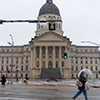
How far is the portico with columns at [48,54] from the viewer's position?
7269 cm

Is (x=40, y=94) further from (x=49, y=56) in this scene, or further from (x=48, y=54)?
(x=49, y=56)

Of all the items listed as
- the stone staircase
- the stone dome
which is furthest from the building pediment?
the stone dome

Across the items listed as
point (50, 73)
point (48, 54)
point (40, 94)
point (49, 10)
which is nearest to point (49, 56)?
point (48, 54)

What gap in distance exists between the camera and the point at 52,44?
244ft

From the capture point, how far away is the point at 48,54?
→ 7756 cm

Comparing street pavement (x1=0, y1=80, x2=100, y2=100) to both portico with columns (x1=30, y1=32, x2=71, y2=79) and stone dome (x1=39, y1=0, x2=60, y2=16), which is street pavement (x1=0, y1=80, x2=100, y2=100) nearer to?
portico with columns (x1=30, y1=32, x2=71, y2=79)

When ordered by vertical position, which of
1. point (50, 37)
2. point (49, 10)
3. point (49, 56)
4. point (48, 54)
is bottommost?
point (49, 56)

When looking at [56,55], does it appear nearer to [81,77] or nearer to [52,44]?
[52,44]

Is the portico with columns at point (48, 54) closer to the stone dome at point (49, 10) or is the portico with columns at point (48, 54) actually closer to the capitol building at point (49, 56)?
the capitol building at point (49, 56)

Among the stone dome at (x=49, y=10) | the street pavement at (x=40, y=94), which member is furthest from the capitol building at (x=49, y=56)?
the street pavement at (x=40, y=94)

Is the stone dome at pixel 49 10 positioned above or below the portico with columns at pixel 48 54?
A: above

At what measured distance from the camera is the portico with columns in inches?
2862

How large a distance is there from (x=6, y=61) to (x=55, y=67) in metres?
38.5

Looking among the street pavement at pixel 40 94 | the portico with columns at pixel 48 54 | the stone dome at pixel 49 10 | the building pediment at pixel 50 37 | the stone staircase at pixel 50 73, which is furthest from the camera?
the stone dome at pixel 49 10
